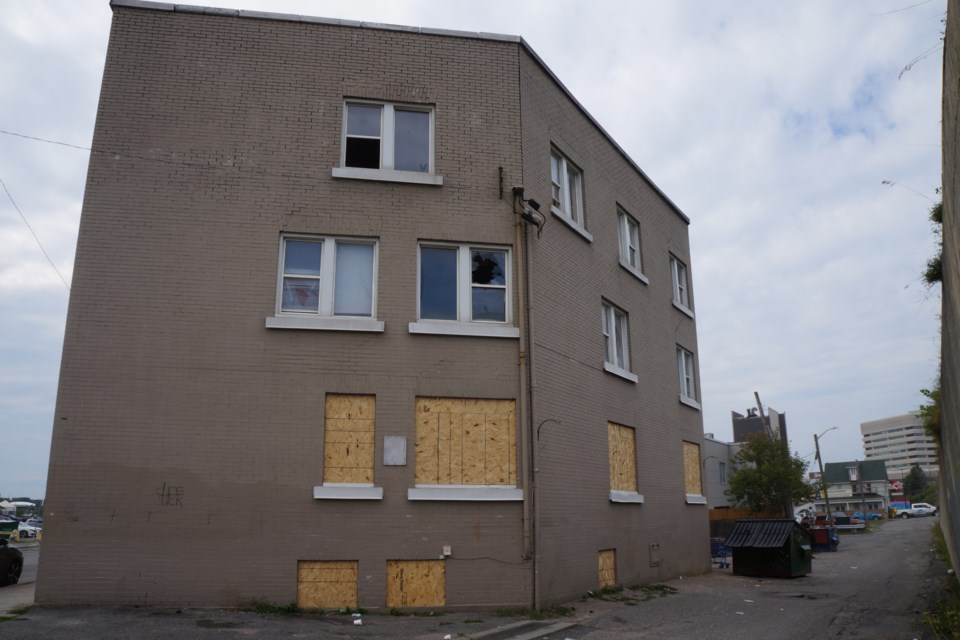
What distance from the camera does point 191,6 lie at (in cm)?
1348

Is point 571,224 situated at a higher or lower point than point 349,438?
higher

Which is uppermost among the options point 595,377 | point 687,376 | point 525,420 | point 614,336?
point 614,336

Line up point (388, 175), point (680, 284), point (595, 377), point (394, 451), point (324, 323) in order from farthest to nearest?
1. point (680, 284)
2. point (595, 377)
3. point (388, 175)
4. point (324, 323)
5. point (394, 451)

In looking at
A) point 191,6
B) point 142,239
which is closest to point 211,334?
point 142,239

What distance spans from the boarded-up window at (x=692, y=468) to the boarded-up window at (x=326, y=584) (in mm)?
10690

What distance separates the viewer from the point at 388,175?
1329 cm

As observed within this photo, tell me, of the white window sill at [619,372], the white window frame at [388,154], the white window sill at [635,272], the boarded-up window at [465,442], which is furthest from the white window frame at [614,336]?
the white window frame at [388,154]

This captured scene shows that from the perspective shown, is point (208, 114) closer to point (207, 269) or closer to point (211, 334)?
point (207, 269)

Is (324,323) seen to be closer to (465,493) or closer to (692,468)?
(465,493)

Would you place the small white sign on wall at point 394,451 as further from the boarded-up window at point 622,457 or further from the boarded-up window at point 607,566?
the boarded-up window at point 622,457

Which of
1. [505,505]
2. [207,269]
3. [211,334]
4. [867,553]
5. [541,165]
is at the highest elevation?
[541,165]

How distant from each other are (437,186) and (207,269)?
414cm

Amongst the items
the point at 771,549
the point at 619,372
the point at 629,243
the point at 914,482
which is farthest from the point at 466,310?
the point at 914,482

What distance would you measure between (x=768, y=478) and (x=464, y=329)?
3492 centimetres
